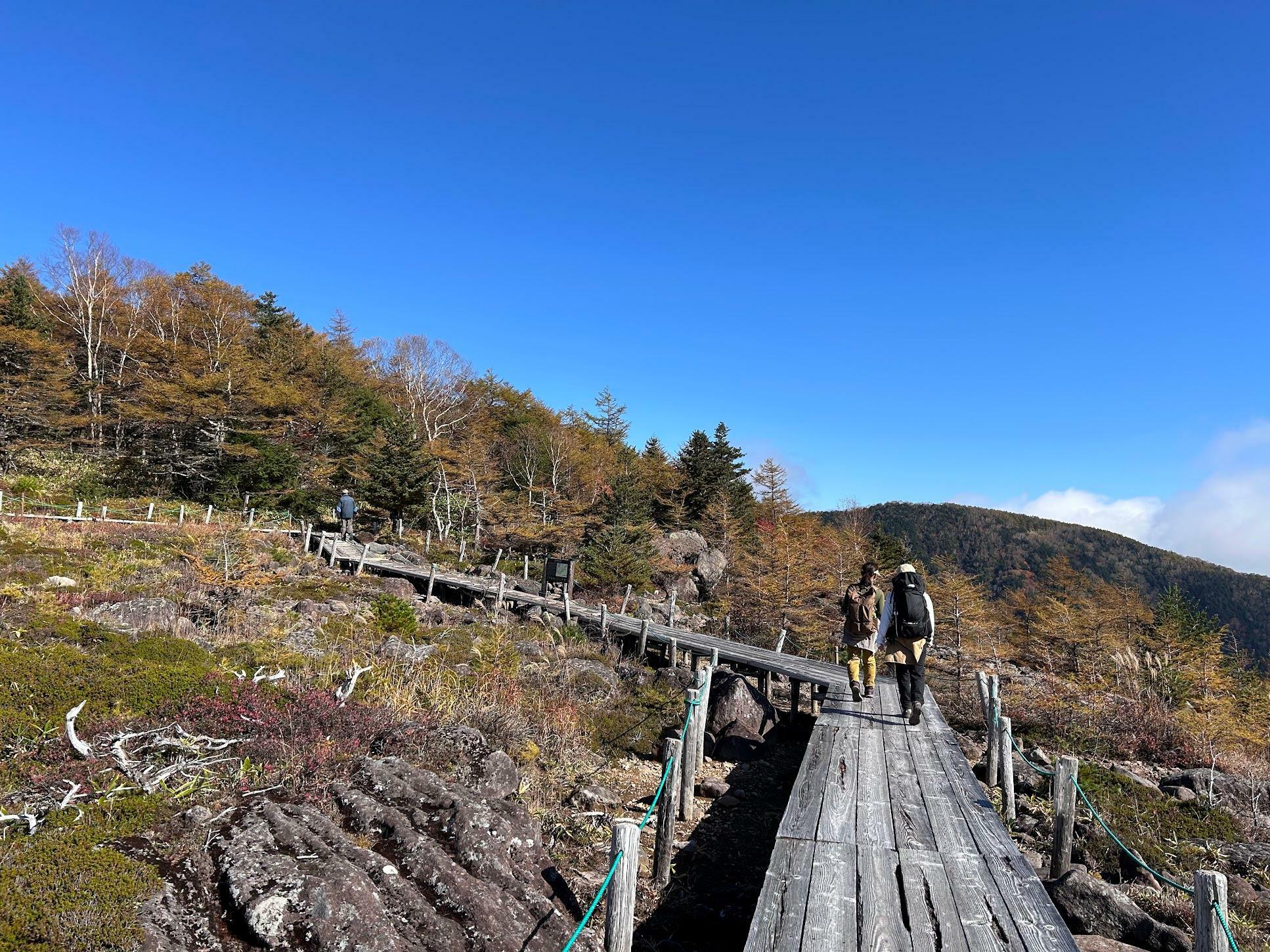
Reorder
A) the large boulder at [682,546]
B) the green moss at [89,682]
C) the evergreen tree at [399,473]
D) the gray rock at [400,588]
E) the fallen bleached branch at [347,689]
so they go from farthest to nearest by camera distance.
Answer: the large boulder at [682,546]
the evergreen tree at [399,473]
the gray rock at [400,588]
the fallen bleached branch at [347,689]
the green moss at [89,682]

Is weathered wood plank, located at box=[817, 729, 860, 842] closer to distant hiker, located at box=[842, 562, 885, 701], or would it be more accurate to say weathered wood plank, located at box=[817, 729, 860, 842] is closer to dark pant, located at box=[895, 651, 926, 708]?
dark pant, located at box=[895, 651, 926, 708]

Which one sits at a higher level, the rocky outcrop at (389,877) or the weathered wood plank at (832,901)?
the weathered wood plank at (832,901)

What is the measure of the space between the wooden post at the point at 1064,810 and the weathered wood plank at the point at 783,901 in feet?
10.9

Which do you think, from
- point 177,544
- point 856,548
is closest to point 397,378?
point 177,544

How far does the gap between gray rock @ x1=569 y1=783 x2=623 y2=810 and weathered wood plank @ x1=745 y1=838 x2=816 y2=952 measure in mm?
3320

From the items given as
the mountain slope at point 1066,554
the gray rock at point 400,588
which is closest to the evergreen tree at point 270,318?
the gray rock at point 400,588

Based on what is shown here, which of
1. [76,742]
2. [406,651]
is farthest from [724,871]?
[406,651]

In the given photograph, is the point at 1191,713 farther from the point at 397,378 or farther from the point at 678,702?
the point at 397,378

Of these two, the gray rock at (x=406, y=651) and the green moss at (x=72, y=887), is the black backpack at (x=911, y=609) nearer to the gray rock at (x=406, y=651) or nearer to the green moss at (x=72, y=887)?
the green moss at (x=72, y=887)

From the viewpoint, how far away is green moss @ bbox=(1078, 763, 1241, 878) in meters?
7.64

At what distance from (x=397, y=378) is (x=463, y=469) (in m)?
17.1

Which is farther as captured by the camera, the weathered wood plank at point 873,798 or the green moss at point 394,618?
the green moss at point 394,618

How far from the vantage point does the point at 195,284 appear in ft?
147

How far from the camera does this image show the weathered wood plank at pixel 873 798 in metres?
5.31
